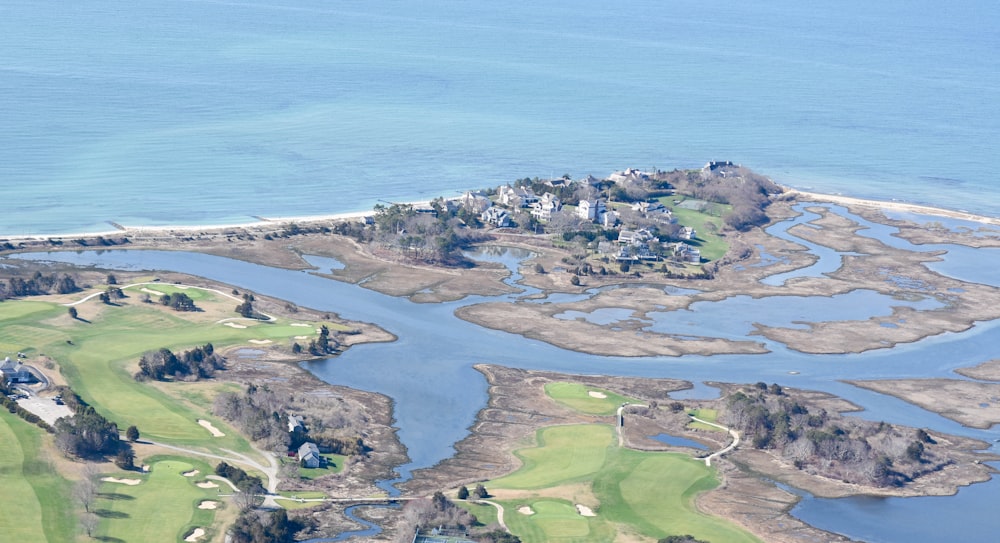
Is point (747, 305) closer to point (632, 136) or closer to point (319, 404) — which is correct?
point (319, 404)

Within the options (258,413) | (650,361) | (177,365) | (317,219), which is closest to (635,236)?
(650,361)

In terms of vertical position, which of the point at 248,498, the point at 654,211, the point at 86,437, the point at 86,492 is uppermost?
the point at 654,211

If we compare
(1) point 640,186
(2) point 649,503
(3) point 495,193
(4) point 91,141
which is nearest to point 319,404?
(2) point 649,503

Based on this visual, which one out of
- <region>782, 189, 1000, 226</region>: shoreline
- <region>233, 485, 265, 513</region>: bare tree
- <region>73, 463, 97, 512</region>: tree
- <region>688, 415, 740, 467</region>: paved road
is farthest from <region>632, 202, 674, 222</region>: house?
<region>73, 463, 97, 512</region>: tree

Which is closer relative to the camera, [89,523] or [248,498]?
[89,523]

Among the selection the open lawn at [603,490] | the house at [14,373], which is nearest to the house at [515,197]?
the open lawn at [603,490]

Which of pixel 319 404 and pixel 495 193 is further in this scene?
pixel 495 193

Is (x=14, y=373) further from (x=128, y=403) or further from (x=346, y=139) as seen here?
(x=346, y=139)
